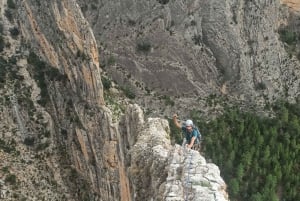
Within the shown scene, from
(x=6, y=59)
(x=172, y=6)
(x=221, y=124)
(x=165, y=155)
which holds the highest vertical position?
(x=172, y=6)

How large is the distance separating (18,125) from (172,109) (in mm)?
25220

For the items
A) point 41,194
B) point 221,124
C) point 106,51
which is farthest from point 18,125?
point 221,124

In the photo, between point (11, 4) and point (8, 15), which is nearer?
point (8, 15)

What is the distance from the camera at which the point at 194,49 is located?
3996 inches

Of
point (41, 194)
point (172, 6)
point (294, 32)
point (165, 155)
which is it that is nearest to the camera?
point (165, 155)

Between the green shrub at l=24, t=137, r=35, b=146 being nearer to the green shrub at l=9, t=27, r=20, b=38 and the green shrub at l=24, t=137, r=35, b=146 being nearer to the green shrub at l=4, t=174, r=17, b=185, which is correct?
the green shrub at l=4, t=174, r=17, b=185

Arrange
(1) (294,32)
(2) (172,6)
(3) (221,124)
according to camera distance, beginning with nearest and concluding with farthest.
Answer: (3) (221,124), (2) (172,6), (1) (294,32)

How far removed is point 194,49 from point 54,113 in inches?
1020

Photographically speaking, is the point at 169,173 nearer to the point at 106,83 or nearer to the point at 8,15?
the point at 106,83

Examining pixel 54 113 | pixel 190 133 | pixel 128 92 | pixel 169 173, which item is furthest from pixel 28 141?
pixel 169 173

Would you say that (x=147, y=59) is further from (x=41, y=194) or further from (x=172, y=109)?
(x=41, y=194)

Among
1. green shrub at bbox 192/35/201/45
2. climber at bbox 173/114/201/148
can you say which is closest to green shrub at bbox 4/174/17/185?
green shrub at bbox 192/35/201/45

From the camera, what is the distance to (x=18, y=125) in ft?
282

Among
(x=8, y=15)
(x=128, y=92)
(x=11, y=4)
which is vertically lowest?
(x=128, y=92)
